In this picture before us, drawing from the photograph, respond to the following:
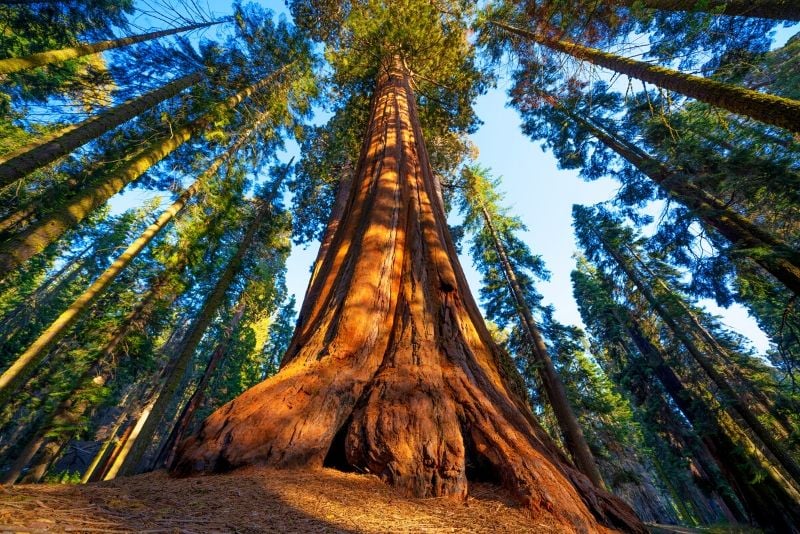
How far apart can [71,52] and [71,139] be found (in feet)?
10.5

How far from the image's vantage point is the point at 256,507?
107 centimetres

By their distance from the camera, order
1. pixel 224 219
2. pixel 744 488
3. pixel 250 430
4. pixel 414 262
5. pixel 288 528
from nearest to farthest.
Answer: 1. pixel 288 528
2. pixel 250 430
3. pixel 414 262
4. pixel 744 488
5. pixel 224 219

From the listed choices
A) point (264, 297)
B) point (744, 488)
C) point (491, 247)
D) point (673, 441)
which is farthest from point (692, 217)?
point (264, 297)

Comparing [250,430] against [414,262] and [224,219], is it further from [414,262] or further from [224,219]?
[224,219]

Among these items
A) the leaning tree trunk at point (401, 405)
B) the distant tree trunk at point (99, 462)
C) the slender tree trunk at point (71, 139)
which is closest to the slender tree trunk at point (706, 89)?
the leaning tree trunk at point (401, 405)

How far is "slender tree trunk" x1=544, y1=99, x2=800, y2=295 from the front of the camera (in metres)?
5.07

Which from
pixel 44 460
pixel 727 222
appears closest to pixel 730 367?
pixel 727 222

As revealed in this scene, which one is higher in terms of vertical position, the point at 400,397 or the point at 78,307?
the point at 78,307

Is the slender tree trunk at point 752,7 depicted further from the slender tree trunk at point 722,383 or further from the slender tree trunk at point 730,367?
the slender tree trunk at point 730,367

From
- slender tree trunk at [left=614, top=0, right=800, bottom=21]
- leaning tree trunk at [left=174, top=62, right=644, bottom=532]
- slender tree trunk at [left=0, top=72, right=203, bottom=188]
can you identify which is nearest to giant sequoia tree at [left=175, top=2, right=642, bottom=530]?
leaning tree trunk at [left=174, top=62, right=644, bottom=532]

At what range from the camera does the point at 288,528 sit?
3.30 ft

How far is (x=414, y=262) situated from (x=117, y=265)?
9.93 m

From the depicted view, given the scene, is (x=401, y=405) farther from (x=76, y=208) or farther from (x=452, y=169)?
(x=452, y=169)

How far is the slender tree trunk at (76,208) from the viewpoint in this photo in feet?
12.8
